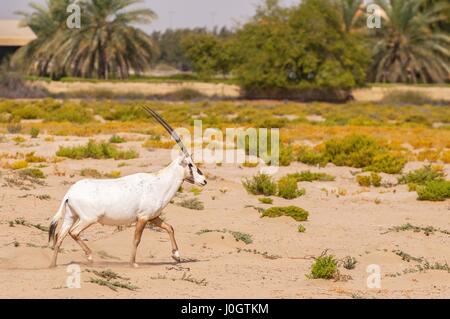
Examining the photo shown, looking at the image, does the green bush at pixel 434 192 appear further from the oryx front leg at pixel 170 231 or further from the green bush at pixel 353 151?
the oryx front leg at pixel 170 231

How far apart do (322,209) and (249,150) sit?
31.1 feet

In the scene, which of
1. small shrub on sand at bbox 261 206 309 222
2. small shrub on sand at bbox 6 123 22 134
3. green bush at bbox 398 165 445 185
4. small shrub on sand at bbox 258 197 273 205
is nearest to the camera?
small shrub on sand at bbox 261 206 309 222

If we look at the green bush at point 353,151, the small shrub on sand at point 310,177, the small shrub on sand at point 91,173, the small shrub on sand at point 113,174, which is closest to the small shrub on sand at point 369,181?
the small shrub on sand at point 310,177

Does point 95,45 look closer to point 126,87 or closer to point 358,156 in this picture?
point 126,87

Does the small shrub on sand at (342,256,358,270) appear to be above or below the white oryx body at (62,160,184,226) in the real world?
below

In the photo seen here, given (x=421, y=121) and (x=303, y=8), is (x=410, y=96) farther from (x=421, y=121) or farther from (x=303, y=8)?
(x=421, y=121)

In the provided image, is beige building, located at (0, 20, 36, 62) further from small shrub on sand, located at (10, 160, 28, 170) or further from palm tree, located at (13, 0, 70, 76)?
small shrub on sand, located at (10, 160, 28, 170)

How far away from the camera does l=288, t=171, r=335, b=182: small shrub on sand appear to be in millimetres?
23984

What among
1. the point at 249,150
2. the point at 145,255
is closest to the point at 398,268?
the point at 145,255

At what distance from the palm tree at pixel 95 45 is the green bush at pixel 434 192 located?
46958 mm

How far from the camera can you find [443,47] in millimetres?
68000

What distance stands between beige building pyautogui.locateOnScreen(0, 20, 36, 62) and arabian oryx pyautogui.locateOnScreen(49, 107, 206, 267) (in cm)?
6243

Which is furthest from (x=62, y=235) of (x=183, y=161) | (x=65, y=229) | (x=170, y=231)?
(x=183, y=161)

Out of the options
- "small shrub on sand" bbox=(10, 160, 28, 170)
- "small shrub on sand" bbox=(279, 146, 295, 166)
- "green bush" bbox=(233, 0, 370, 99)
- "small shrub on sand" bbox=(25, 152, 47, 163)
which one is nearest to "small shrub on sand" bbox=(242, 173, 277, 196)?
"small shrub on sand" bbox=(10, 160, 28, 170)
